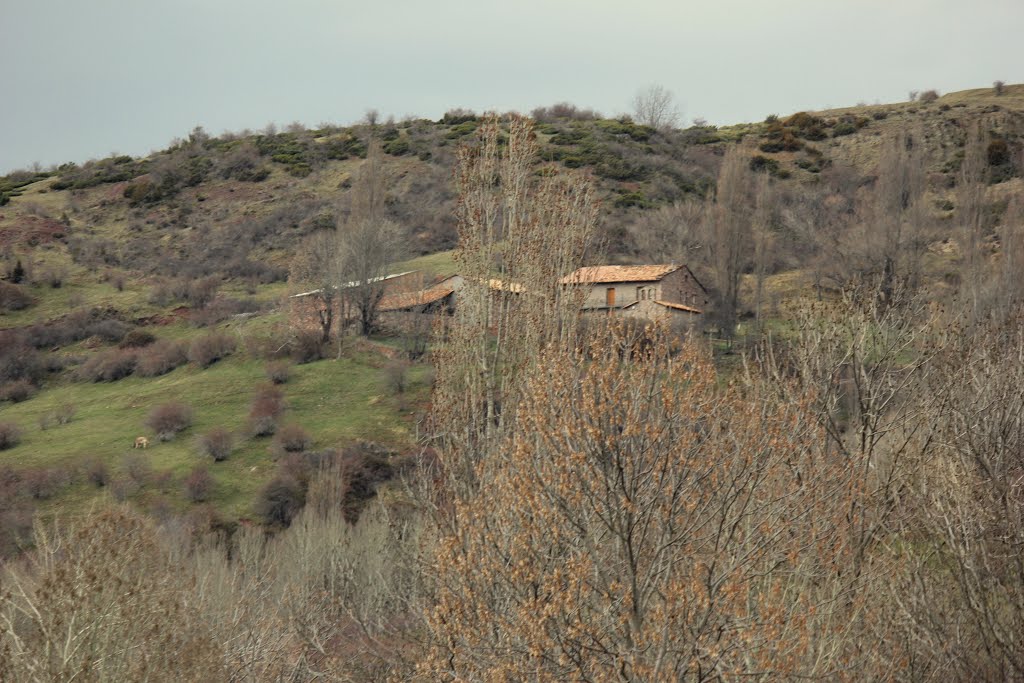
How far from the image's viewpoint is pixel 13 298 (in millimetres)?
58969

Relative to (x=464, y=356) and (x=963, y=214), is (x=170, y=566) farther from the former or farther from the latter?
(x=963, y=214)

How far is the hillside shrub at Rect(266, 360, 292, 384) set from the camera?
44.9 metres

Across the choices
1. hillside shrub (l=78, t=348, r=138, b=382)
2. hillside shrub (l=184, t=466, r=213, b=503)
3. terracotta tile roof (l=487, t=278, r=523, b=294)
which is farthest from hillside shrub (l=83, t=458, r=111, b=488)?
terracotta tile roof (l=487, t=278, r=523, b=294)

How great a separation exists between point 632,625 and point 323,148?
94.9 m

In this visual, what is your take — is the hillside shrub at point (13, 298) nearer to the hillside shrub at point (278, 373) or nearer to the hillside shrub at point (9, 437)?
the hillside shrub at point (9, 437)

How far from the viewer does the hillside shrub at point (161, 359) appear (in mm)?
48531

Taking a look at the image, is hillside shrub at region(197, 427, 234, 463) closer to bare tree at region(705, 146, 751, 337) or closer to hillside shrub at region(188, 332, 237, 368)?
hillside shrub at region(188, 332, 237, 368)

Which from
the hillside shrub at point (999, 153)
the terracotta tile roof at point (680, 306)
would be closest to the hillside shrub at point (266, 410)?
the terracotta tile roof at point (680, 306)

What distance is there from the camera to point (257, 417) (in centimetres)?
4047

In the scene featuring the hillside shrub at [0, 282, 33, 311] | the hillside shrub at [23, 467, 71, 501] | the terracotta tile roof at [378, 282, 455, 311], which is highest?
the terracotta tile roof at [378, 282, 455, 311]

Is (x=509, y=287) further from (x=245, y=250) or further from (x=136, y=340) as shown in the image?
(x=245, y=250)

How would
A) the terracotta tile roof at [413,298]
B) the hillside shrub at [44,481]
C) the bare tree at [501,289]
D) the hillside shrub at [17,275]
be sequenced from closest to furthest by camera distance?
1. the bare tree at [501,289]
2. the hillside shrub at [44,481]
3. the terracotta tile roof at [413,298]
4. the hillside shrub at [17,275]

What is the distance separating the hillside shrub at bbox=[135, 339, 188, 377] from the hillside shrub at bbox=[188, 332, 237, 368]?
850 millimetres

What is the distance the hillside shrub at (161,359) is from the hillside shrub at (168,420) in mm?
7464
